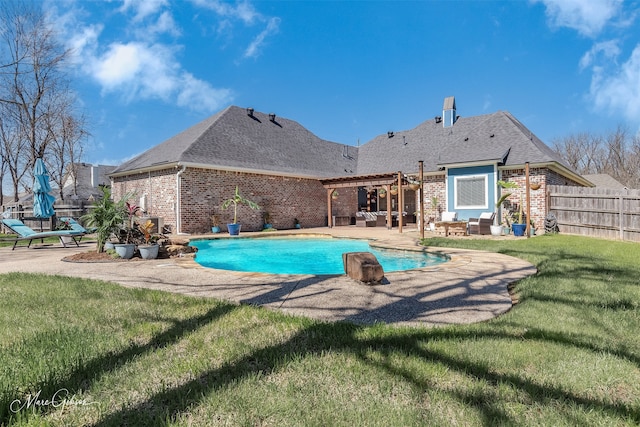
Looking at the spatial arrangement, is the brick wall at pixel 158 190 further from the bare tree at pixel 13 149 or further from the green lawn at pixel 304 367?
the bare tree at pixel 13 149

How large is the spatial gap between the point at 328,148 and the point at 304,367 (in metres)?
21.8

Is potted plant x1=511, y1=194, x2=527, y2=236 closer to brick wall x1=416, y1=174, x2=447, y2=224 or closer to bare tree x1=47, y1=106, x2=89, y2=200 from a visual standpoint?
brick wall x1=416, y1=174, x2=447, y2=224

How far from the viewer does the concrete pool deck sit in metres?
3.46

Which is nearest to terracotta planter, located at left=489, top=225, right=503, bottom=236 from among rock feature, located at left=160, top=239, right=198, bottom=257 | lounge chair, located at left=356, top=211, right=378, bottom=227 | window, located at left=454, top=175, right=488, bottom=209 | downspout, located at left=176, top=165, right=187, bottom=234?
window, located at left=454, top=175, right=488, bottom=209

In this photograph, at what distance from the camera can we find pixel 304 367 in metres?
2.26

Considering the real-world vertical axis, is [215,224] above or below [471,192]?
below

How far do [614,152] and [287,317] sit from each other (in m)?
47.5

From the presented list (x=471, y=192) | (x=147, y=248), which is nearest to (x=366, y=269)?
(x=147, y=248)

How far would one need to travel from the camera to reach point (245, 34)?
15.1 meters

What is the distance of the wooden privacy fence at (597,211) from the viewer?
10641 millimetres

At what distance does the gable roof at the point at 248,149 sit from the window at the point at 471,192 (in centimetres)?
764

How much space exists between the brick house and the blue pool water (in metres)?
3.64

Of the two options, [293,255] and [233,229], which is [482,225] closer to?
[293,255]

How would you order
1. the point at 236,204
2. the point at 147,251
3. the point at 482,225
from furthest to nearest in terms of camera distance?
the point at 236,204
the point at 482,225
the point at 147,251
